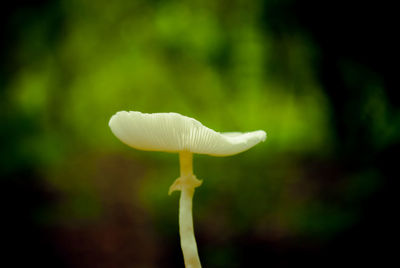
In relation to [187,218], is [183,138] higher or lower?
higher

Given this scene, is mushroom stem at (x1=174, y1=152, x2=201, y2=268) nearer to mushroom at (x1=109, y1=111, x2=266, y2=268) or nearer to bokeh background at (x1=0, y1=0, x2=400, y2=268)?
mushroom at (x1=109, y1=111, x2=266, y2=268)

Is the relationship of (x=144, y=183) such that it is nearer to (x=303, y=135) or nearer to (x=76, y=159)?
(x=76, y=159)

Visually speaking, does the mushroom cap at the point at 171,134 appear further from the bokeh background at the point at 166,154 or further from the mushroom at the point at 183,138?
the bokeh background at the point at 166,154

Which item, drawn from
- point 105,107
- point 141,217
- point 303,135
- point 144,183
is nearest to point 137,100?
point 105,107

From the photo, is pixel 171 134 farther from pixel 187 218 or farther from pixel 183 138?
pixel 187 218

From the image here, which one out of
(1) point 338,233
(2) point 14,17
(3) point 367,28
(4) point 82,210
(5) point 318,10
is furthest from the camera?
(4) point 82,210

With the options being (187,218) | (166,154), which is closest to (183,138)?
(187,218)

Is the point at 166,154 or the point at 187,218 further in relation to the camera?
the point at 166,154

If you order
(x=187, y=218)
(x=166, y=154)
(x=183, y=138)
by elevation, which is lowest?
(x=187, y=218)

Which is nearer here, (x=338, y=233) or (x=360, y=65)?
(x=360, y=65)
